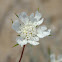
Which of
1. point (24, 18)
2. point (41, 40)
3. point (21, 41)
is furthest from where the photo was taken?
point (41, 40)

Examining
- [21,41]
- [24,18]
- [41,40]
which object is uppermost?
[24,18]

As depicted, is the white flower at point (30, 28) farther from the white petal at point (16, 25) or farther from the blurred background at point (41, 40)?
the blurred background at point (41, 40)

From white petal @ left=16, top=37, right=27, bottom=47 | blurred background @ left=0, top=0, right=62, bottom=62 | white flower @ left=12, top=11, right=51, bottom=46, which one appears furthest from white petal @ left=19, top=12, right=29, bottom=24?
blurred background @ left=0, top=0, right=62, bottom=62

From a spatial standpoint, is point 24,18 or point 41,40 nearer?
point 24,18

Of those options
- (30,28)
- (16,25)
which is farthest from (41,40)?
(16,25)

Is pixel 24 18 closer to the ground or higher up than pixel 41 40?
higher up

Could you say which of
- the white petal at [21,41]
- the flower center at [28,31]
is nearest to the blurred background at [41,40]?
the flower center at [28,31]

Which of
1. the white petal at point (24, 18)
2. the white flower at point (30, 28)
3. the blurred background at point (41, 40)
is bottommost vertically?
the blurred background at point (41, 40)

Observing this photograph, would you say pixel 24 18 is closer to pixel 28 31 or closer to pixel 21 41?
pixel 28 31

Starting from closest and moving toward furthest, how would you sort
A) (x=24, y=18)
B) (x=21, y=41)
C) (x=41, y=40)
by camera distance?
(x=21, y=41), (x=24, y=18), (x=41, y=40)
